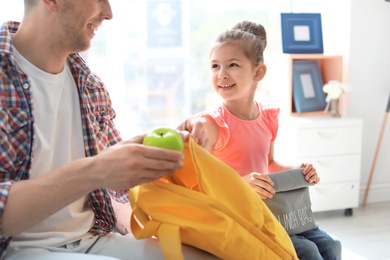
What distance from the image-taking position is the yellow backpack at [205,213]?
1258 millimetres

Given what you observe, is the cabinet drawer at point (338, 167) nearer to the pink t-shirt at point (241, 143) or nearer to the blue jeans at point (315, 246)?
the pink t-shirt at point (241, 143)

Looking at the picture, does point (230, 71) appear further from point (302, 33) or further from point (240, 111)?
point (302, 33)

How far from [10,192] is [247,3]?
365 cm

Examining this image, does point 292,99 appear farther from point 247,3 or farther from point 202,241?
point 202,241

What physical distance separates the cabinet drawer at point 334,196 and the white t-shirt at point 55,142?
2.27m

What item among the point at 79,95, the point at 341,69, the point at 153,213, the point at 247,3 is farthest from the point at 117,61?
the point at 153,213

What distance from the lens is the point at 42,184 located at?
3.77 ft

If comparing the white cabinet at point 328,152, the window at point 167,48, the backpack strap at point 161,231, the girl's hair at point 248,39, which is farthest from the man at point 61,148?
the window at point 167,48

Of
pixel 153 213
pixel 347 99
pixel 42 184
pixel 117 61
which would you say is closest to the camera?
pixel 42 184

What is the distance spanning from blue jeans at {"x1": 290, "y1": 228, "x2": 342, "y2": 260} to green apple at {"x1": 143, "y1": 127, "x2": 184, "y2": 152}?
2.20 ft

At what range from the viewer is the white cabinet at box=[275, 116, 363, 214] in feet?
11.1

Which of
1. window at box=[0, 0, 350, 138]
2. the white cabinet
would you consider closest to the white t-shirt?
the white cabinet

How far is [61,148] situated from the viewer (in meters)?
1.43

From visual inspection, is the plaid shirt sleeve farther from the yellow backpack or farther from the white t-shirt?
the yellow backpack
